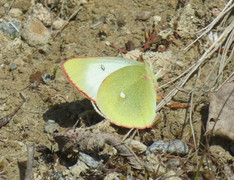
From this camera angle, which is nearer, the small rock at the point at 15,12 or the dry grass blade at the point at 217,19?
the dry grass blade at the point at 217,19

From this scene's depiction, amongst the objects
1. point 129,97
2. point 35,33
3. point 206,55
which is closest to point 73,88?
point 129,97

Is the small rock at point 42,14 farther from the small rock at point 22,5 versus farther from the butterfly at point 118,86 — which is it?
the butterfly at point 118,86

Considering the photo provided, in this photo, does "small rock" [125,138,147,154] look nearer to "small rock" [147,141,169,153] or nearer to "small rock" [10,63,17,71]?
"small rock" [147,141,169,153]

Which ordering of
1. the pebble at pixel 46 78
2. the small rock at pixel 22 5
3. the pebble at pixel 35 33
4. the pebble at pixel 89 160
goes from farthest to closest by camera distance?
the small rock at pixel 22 5, the pebble at pixel 35 33, the pebble at pixel 46 78, the pebble at pixel 89 160

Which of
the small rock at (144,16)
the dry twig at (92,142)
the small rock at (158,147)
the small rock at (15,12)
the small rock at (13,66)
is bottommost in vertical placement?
the small rock at (158,147)

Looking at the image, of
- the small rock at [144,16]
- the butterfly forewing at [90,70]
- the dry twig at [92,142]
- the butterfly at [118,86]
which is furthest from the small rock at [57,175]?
the small rock at [144,16]

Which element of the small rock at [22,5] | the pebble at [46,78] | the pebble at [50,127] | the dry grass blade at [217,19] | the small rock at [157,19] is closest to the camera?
the pebble at [50,127]

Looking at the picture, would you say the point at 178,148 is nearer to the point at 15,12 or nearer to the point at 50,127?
the point at 50,127

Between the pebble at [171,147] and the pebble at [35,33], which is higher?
the pebble at [35,33]
